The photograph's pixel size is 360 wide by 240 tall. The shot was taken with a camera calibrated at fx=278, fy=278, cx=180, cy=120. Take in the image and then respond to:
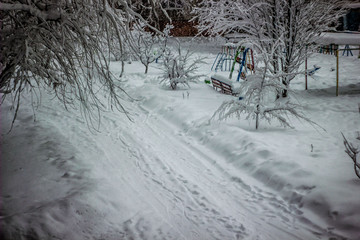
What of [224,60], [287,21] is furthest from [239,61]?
[224,60]

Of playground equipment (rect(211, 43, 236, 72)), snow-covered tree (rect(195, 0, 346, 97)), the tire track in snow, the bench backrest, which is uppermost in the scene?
snow-covered tree (rect(195, 0, 346, 97))

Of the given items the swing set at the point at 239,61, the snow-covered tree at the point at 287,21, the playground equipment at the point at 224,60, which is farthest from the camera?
the playground equipment at the point at 224,60

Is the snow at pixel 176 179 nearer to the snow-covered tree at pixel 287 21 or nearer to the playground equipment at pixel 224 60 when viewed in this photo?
the snow-covered tree at pixel 287 21

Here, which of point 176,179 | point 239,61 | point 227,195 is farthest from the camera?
point 239,61

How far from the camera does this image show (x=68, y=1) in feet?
11.1

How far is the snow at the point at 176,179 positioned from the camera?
318 cm

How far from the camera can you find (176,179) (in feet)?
14.1

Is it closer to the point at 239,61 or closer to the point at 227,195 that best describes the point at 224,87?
the point at 239,61

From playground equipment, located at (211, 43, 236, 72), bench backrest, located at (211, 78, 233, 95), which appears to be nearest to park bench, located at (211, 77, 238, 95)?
bench backrest, located at (211, 78, 233, 95)

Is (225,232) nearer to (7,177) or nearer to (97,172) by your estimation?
(97,172)

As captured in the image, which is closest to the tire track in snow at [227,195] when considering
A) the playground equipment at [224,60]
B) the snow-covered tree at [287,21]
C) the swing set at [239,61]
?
the swing set at [239,61]

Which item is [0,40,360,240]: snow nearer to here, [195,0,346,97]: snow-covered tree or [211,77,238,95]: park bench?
[195,0,346,97]: snow-covered tree

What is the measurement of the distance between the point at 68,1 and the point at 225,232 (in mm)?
3332

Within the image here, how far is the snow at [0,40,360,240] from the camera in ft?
10.4
